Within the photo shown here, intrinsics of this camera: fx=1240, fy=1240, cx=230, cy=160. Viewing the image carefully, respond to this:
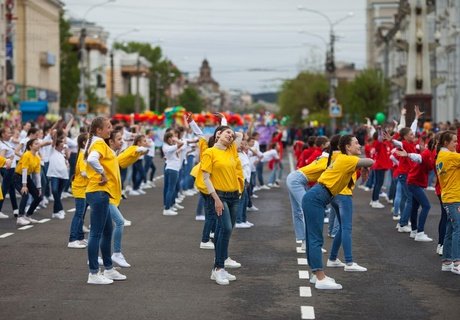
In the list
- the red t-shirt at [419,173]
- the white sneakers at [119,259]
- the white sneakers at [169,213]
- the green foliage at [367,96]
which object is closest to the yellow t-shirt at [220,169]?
the white sneakers at [119,259]

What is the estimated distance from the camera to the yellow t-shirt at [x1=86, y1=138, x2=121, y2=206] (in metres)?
12.9

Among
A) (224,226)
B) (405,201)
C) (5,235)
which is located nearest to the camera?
(224,226)

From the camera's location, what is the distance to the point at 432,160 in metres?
16.4

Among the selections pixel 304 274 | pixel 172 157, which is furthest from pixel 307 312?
pixel 172 157

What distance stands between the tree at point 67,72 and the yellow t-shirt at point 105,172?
367 ft

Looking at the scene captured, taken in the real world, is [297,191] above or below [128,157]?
below

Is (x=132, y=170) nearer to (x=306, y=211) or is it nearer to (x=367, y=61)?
(x=306, y=211)

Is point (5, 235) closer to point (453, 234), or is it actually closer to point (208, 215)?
point (208, 215)

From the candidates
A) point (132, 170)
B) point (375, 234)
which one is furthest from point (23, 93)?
point (375, 234)

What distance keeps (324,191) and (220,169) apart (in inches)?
47.1

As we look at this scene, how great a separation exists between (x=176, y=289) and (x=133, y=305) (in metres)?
1.17

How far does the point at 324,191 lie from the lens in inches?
513

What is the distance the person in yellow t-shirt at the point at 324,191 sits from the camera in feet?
42.4

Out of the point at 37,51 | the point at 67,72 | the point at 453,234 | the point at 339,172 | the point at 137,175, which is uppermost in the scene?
the point at 37,51
